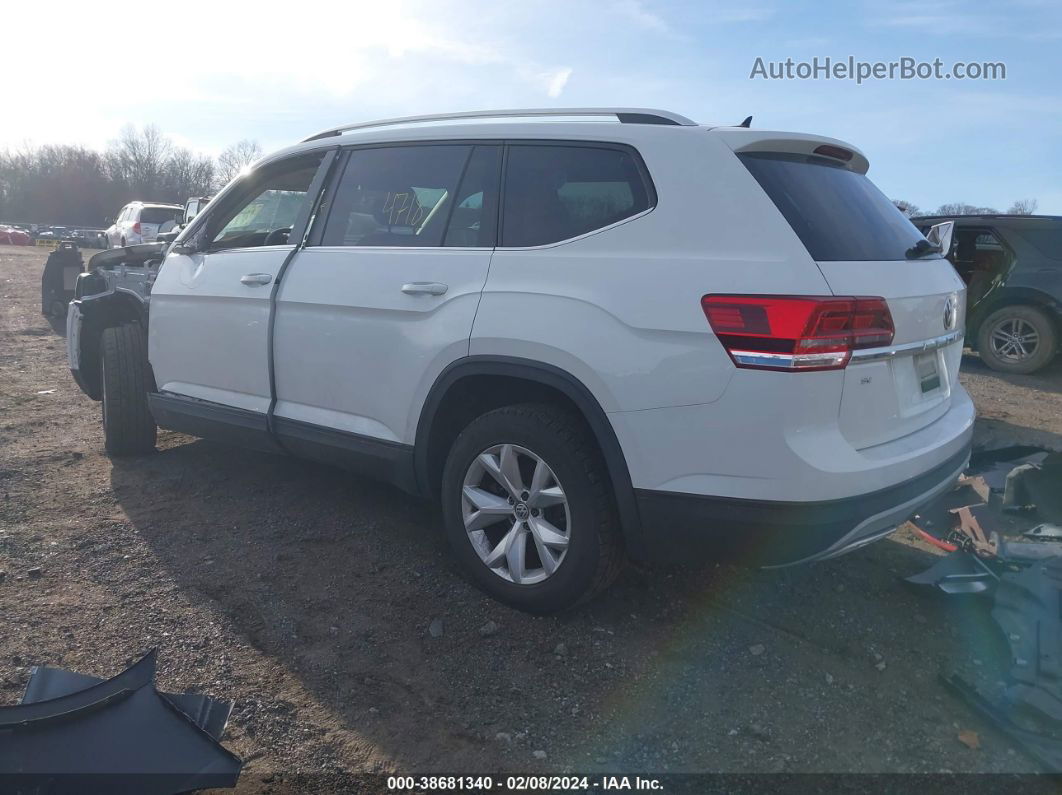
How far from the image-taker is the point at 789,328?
99.7 inches

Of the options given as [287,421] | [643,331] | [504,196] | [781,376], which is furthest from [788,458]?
[287,421]

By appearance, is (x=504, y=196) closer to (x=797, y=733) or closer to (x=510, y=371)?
(x=510, y=371)

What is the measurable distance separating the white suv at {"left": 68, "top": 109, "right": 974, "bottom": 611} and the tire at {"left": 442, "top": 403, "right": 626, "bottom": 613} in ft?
0.04

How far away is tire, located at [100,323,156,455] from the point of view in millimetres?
5031

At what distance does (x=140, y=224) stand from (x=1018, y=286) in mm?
19754

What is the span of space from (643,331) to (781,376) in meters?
0.49

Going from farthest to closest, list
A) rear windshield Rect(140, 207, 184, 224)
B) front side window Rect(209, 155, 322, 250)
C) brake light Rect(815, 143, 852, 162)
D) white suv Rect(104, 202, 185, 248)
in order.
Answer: rear windshield Rect(140, 207, 184, 224)
white suv Rect(104, 202, 185, 248)
front side window Rect(209, 155, 322, 250)
brake light Rect(815, 143, 852, 162)

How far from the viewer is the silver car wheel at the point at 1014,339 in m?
8.79

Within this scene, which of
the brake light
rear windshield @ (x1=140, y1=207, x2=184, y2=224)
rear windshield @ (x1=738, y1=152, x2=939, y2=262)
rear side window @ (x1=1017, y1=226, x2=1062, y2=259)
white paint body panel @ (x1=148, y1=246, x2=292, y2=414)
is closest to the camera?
rear windshield @ (x1=738, y1=152, x2=939, y2=262)

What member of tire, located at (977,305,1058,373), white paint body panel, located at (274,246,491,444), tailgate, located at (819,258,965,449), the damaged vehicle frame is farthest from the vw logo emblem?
tire, located at (977,305,1058,373)

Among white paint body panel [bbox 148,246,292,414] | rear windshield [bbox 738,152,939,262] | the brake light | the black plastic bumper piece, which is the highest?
the brake light

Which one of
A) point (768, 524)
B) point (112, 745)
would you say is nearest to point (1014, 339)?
point (768, 524)

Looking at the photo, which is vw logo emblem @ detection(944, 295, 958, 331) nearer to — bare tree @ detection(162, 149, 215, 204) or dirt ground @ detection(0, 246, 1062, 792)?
dirt ground @ detection(0, 246, 1062, 792)

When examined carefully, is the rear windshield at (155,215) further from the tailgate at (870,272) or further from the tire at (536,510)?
the tailgate at (870,272)
